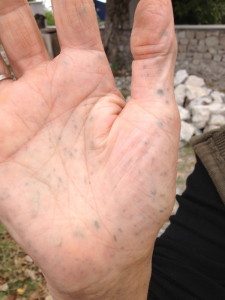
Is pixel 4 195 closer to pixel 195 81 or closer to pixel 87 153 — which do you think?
pixel 87 153

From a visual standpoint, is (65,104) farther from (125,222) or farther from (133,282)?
(133,282)

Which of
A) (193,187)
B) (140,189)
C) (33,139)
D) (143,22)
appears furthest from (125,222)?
(193,187)

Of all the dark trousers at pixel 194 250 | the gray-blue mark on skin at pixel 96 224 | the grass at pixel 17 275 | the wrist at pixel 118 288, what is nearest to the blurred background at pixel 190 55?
the grass at pixel 17 275

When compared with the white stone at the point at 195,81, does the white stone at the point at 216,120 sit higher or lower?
higher

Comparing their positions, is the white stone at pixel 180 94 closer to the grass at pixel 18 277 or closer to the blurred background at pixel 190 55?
the blurred background at pixel 190 55

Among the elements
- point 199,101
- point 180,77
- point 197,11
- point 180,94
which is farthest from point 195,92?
point 197,11

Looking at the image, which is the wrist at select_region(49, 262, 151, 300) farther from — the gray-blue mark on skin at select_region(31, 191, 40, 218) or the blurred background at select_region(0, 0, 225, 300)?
the blurred background at select_region(0, 0, 225, 300)
